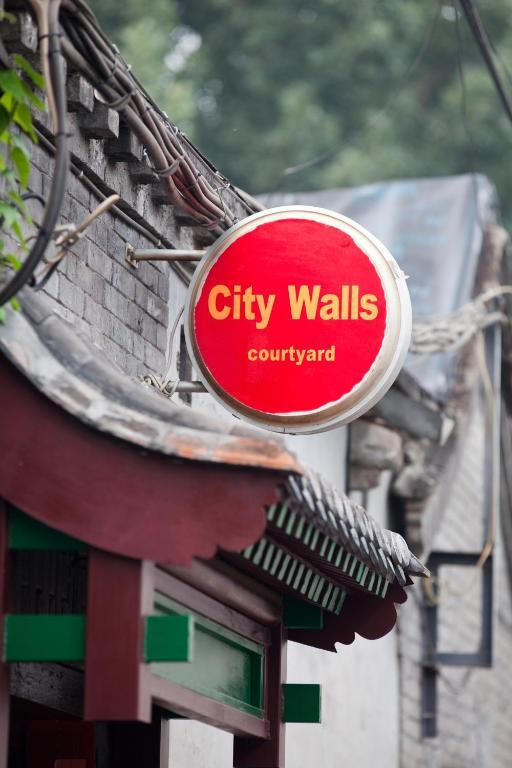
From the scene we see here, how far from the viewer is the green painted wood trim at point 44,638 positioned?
15.5 ft

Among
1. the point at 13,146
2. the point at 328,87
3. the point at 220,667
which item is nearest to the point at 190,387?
the point at 220,667

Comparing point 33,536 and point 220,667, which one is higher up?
point 33,536

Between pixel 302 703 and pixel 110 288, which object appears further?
pixel 110 288

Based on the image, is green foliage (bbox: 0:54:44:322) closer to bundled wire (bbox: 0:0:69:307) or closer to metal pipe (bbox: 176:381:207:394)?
bundled wire (bbox: 0:0:69:307)

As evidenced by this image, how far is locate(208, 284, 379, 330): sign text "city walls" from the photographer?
21.8 ft

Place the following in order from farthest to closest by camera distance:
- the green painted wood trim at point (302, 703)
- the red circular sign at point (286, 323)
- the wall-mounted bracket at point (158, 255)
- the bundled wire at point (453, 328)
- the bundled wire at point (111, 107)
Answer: the bundled wire at point (453, 328) → the wall-mounted bracket at point (158, 255) → the red circular sign at point (286, 323) → the green painted wood trim at point (302, 703) → the bundled wire at point (111, 107)

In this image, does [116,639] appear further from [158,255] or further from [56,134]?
[158,255]

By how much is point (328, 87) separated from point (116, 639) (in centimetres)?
2976

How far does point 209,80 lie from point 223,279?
1071 inches

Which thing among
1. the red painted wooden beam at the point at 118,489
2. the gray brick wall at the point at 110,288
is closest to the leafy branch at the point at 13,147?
the red painted wooden beam at the point at 118,489

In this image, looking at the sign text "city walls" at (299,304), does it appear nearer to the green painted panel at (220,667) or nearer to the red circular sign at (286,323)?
the red circular sign at (286,323)

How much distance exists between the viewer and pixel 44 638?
4766 mm

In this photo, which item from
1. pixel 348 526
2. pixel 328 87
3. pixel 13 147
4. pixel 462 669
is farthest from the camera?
pixel 328 87

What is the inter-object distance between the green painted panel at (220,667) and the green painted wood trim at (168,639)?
27cm
